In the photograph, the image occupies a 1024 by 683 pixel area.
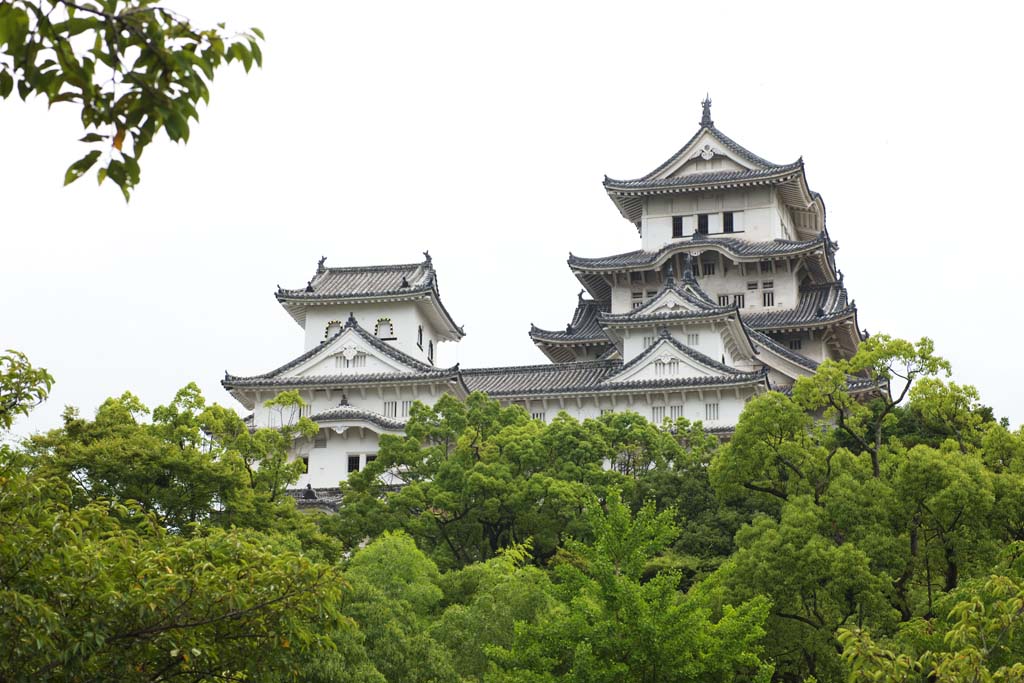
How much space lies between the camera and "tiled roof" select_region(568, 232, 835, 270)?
61.8 m

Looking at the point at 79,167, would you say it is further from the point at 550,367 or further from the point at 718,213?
the point at 718,213

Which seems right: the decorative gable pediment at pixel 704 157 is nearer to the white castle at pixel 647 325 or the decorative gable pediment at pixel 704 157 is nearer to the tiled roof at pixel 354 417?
→ the white castle at pixel 647 325

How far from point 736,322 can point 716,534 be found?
63.6 ft

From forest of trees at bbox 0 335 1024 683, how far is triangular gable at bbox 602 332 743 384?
7597 millimetres

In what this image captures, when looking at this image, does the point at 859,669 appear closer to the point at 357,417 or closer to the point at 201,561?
the point at 201,561

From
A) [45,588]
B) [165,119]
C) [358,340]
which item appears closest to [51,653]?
[45,588]

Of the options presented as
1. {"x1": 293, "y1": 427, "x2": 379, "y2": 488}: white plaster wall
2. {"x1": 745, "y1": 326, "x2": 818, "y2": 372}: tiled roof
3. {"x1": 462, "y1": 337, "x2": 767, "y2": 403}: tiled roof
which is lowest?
{"x1": 293, "y1": 427, "x2": 379, "y2": 488}: white plaster wall

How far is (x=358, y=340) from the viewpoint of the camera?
53.2 m

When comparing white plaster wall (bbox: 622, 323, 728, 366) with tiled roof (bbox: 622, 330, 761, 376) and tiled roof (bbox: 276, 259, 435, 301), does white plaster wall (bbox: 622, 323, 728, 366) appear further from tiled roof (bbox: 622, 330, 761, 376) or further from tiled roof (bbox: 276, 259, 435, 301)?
tiled roof (bbox: 276, 259, 435, 301)

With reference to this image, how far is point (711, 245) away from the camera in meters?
62.6

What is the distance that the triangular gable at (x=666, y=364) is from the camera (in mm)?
51250

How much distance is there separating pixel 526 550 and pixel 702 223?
3419cm

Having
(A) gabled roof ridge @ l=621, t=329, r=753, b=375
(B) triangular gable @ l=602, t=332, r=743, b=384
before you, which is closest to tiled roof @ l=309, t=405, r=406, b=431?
(B) triangular gable @ l=602, t=332, r=743, b=384

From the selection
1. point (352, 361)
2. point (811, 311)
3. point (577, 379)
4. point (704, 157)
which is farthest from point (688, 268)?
point (352, 361)
